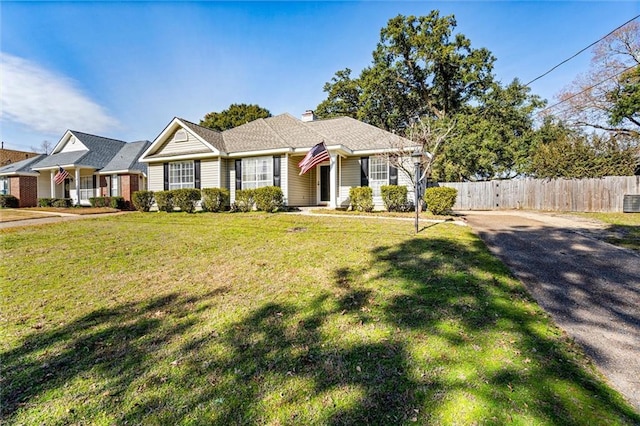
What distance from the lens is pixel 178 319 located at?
3.75m

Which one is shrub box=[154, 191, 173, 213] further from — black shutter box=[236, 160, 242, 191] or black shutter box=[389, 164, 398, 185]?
black shutter box=[389, 164, 398, 185]

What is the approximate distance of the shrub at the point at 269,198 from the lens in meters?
13.2

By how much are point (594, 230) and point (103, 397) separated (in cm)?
1179

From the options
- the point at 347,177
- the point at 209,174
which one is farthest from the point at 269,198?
the point at 209,174

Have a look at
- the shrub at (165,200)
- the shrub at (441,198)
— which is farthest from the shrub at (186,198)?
the shrub at (441,198)

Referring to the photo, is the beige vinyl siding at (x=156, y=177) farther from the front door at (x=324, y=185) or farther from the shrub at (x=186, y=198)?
the front door at (x=324, y=185)

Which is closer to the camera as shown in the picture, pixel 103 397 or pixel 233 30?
pixel 103 397

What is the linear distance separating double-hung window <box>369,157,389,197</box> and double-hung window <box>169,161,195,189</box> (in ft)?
31.2

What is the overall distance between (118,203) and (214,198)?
9.56m

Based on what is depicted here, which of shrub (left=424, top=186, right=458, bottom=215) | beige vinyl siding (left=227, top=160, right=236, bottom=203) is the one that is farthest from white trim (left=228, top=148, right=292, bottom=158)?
shrub (left=424, top=186, right=458, bottom=215)

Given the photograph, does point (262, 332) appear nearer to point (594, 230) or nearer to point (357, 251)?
point (357, 251)

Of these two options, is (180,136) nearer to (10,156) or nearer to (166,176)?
(166,176)

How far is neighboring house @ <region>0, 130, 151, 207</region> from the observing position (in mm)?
20828

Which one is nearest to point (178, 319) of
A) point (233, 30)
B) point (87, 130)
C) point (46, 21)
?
point (46, 21)
